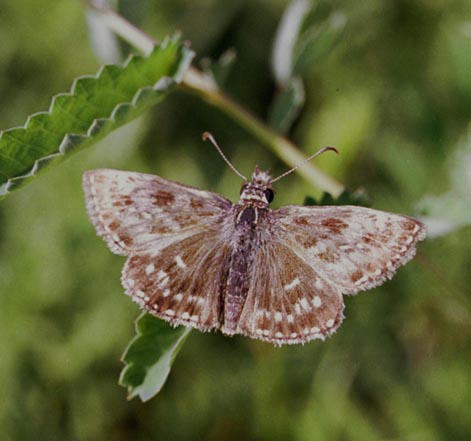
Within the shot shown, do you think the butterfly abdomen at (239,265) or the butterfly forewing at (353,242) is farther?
the butterfly abdomen at (239,265)

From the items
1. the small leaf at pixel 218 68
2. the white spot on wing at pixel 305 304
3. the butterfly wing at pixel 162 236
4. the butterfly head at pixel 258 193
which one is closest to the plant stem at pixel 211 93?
the small leaf at pixel 218 68

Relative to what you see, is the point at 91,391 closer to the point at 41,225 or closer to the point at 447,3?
the point at 41,225

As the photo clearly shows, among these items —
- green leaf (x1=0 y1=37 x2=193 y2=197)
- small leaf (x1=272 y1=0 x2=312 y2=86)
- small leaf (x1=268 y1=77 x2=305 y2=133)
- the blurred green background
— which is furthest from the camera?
the blurred green background

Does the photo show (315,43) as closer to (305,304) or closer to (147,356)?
(305,304)

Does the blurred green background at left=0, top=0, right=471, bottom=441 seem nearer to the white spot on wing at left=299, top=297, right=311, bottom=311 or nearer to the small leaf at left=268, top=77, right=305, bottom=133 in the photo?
the small leaf at left=268, top=77, right=305, bottom=133

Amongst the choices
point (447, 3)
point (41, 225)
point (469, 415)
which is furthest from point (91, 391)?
point (447, 3)

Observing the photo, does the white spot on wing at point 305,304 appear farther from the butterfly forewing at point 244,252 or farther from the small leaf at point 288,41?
the small leaf at point 288,41

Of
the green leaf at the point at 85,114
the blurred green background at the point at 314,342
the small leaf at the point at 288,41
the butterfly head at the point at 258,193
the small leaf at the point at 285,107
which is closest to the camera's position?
the green leaf at the point at 85,114

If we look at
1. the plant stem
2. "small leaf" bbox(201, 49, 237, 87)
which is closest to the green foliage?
the plant stem
